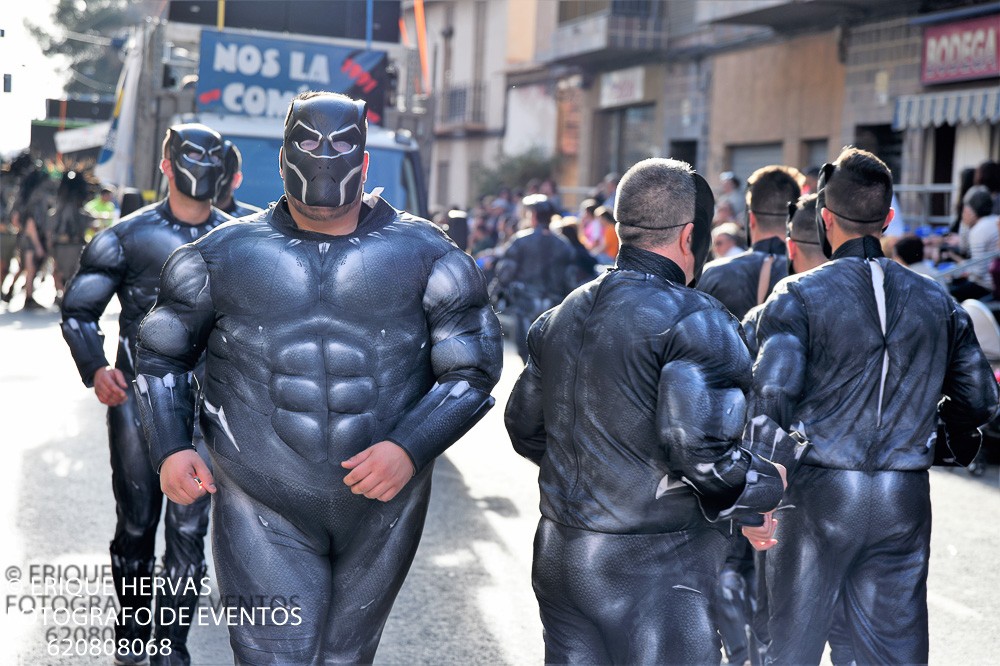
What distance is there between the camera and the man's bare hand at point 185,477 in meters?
3.73

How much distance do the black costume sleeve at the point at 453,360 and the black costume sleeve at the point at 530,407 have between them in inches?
4.3

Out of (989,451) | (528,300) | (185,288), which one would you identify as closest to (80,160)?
(528,300)

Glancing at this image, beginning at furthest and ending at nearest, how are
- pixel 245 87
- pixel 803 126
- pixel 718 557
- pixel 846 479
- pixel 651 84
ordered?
pixel 651 84 → pixel 803 126 → pixel 245 87 → pixel 846 479 → pixel 718 557

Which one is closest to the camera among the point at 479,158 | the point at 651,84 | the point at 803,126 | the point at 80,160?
the point at 803,126

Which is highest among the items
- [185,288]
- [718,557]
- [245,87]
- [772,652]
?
[245,87]

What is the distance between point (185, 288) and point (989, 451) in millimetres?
8054

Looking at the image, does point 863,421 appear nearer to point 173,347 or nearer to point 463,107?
point 173,347

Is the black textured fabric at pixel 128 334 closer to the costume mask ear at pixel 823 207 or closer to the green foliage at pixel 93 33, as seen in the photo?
the costume mask ear at pixel 823 207

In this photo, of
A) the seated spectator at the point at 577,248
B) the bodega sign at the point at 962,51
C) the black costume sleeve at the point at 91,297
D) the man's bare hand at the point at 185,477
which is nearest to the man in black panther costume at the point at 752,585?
the man's bare hand at the point at 185,477

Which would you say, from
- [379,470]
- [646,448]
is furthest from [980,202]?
[379,470]

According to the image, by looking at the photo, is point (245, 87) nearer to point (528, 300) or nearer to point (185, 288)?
point (528, 300)

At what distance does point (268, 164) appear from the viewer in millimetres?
10742

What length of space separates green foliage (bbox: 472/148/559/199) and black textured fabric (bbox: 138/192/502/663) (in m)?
31.0

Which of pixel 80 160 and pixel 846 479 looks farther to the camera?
pixel 80 160
